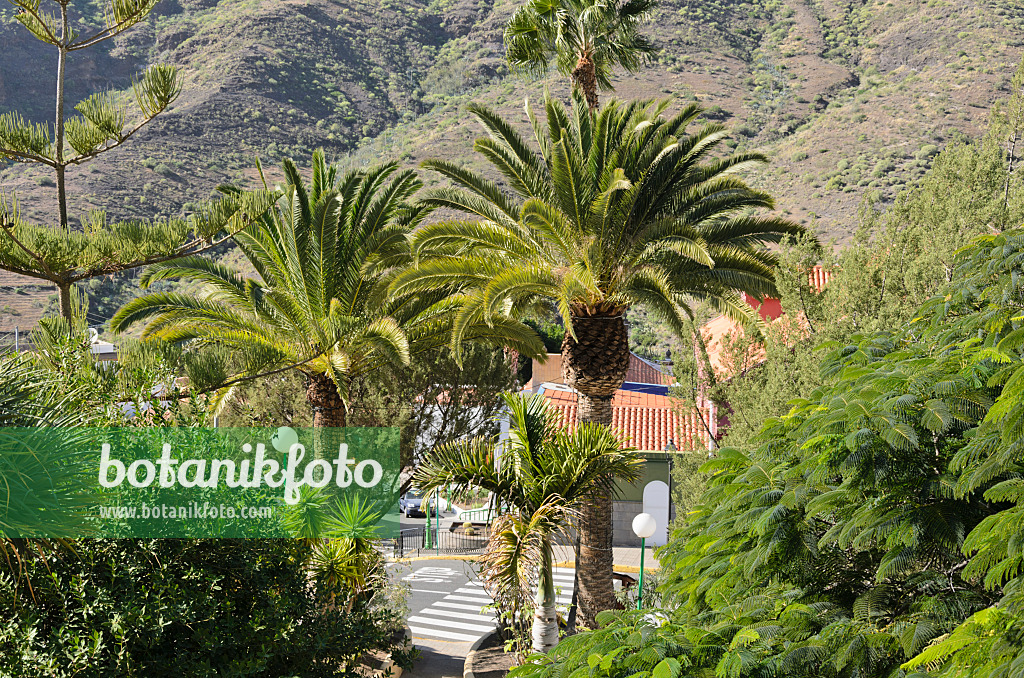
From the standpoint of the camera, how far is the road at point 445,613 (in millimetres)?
12914

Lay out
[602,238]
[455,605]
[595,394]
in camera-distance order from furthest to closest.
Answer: [455,605] < [595,394] < [602,238]

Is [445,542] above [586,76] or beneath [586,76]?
beneath

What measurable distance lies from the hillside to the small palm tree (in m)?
26.6

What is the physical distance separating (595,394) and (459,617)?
8797 millimetres

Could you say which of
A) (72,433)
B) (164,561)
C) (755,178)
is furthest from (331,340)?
(755,178)

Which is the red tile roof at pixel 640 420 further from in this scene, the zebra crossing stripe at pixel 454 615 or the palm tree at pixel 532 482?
the palm tree at pixel 532 482

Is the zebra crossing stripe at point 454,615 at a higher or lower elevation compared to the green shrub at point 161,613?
lower

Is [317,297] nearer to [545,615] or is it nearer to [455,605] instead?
[545,615]

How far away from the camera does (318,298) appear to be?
12281 mm

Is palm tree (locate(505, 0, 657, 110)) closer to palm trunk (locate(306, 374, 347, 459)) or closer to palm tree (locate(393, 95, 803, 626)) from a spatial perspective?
palm tree (locate(393, 95, 803, 626))

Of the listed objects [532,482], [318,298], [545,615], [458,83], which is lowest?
[545,615]

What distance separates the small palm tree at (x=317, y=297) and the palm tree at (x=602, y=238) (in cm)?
130

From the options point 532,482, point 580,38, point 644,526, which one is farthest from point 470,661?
point 580,38

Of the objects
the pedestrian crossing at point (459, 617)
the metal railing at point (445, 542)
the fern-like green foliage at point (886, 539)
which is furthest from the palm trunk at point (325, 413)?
the metal railing at point (445, 542)
